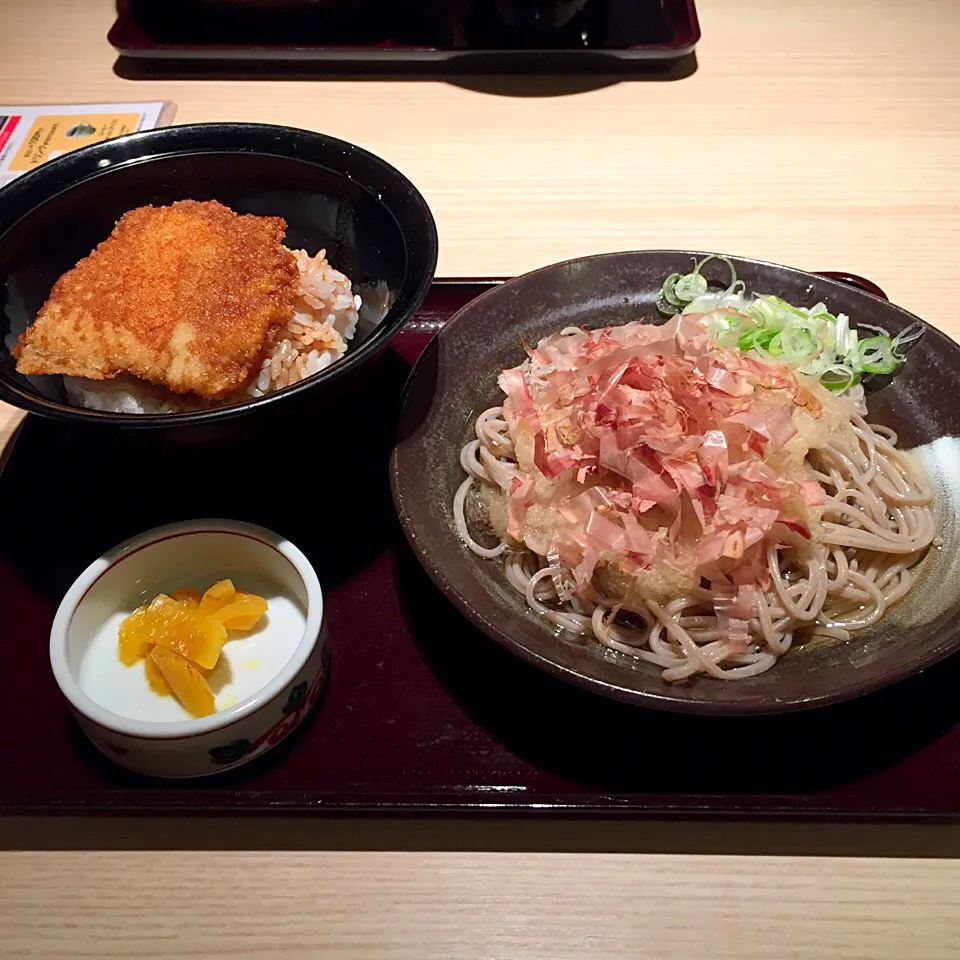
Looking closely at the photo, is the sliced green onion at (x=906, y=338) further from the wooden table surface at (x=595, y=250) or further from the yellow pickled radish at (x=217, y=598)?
the yellow pickled radish at (x=217, y=598)

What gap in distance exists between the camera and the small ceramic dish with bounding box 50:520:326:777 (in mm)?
1143

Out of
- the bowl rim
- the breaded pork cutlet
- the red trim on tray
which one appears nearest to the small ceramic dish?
the bowl rim

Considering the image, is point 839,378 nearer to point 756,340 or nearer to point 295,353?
point 756,340

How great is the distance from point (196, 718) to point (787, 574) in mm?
1013

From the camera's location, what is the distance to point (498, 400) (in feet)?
5.52

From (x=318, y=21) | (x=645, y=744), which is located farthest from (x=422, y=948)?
(x=318, y=21)

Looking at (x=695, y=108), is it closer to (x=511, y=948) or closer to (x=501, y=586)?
(x=501, y=586)

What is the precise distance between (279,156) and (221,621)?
98cm

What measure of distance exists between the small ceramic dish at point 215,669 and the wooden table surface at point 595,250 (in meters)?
0.15

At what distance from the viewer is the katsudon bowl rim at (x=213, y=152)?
123cm

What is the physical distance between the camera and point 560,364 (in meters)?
1.60

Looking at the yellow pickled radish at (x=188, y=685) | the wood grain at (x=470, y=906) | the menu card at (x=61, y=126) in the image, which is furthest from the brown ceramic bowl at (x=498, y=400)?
the menu card at (x=61, y=126)

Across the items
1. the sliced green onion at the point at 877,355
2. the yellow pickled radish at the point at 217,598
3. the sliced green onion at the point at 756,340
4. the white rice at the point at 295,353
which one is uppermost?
the white rice at the point at 295,353

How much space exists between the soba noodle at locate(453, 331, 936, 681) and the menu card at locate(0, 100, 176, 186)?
1744 millimetres
